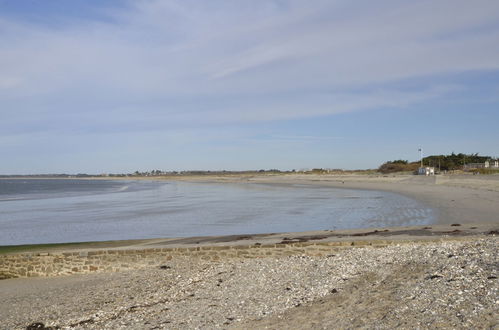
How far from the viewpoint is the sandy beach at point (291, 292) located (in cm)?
657

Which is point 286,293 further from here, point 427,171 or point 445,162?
point 445,162

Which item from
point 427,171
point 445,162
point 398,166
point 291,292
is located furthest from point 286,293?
point 398,166

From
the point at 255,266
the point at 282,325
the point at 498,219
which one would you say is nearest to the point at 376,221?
the point at 498,219

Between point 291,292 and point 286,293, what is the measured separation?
0.10 m

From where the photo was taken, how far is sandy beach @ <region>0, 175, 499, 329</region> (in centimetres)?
657

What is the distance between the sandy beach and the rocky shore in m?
0.02

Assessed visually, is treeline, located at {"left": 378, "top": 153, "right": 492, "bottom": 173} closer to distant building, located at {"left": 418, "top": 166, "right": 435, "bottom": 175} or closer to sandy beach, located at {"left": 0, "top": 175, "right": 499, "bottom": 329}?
distant building, located at {"left": 418, "top": 166, "right": 435, "bottom": 175}

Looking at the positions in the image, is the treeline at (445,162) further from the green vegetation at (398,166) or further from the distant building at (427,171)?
the distant building at (427,171)

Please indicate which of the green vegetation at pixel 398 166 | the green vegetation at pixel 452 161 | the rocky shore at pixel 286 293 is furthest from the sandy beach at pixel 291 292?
the green vegetation at pixel 398 166

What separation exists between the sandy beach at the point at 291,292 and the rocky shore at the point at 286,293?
22 millimetres

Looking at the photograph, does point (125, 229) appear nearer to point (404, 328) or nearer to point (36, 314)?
point (36, 314)

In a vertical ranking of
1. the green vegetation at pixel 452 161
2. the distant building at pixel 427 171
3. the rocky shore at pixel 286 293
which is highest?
the green vegetation at pixel 452 161

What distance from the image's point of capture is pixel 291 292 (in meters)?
8.71

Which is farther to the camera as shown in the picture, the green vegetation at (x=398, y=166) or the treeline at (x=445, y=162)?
the green vegetation at (x=398, y=166)
